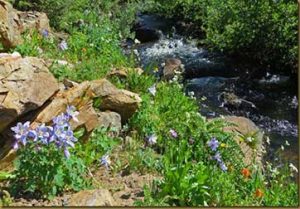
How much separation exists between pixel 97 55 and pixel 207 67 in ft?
11.8

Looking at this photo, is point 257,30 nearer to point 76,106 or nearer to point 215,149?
point 215,149

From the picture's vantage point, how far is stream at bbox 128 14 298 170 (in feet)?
28.2

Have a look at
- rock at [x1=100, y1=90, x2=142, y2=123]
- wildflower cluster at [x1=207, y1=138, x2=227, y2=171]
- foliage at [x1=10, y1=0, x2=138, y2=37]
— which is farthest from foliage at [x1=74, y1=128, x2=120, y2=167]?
foliage at [x1=10, y1=0, x2=138, y2=37]

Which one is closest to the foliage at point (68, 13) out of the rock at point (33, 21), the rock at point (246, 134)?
the rock at point (33, 21)

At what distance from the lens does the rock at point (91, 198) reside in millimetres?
3975

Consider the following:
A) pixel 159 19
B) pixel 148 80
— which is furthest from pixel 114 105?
pixel 159 19

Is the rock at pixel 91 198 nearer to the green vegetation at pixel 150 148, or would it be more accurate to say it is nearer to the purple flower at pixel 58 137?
the green vegetation at pixel 150 148

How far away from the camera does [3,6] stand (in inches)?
259

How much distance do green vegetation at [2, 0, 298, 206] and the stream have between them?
899mm

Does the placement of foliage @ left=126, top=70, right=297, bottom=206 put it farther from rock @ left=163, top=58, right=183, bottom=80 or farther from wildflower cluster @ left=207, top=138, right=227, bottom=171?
rock @ left=163, top=58, right=183, bottom=80

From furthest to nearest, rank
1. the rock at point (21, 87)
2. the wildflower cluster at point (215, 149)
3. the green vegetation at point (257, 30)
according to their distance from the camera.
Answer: the green vegetation at point (257, 30) < the wildflower cluster at point (215, 149) < the rock at point (21, 87)

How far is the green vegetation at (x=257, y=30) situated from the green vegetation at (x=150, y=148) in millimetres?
39

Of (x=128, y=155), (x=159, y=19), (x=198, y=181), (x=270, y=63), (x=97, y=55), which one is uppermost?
(x=198, y=181)

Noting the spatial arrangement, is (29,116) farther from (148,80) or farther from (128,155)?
(148,80)
